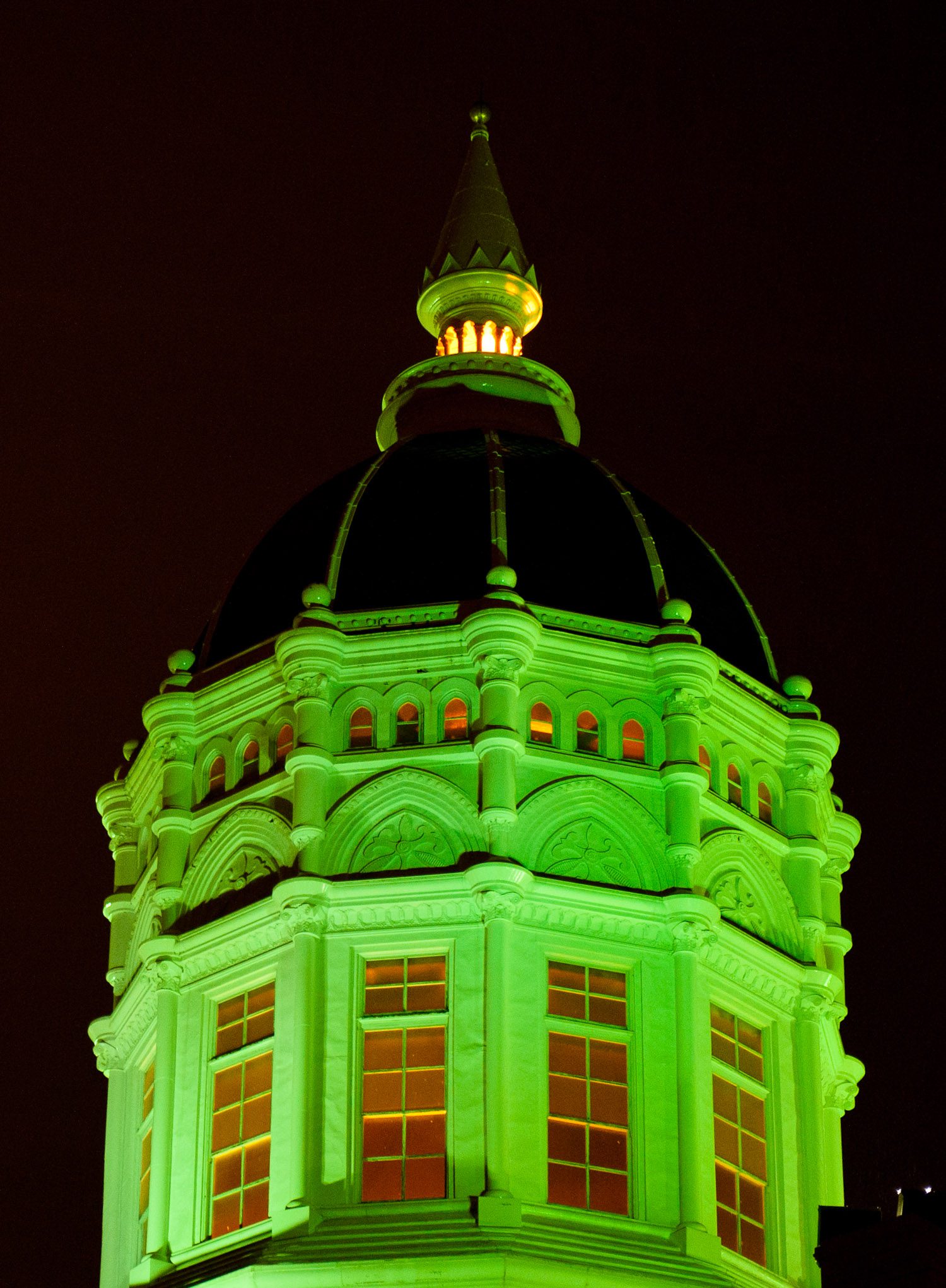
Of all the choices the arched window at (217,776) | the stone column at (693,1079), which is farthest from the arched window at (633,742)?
the arched window at (217,776)

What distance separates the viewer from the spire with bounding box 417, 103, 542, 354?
7719 centimetres

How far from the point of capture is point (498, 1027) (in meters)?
61.1

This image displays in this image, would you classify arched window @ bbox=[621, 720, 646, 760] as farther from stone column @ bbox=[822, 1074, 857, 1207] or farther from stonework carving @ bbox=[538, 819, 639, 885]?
stone column @ bbox=[822, 1074, 857, 1207]

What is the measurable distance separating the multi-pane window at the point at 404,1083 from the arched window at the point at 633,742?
549cm

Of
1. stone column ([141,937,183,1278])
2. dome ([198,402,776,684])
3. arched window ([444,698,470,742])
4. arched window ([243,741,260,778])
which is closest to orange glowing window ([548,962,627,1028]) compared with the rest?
arched window ([444,698,470,742])

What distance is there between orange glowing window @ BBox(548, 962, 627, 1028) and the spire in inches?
716

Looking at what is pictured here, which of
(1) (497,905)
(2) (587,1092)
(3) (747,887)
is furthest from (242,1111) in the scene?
(3) (747,887)

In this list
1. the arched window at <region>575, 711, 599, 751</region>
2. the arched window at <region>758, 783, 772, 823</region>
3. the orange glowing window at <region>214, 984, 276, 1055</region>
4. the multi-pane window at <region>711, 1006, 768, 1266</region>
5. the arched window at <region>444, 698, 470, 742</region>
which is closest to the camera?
the multi-pane window at <region>711, 1006, 768, 1266</region>

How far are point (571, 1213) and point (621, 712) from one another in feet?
32.1

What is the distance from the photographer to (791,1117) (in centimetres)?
6456

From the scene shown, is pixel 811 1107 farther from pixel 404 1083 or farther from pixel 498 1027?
pixel 404 1083

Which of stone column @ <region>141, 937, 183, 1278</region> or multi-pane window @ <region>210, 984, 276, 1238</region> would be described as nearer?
multi-pane window @ <region>210, 984, 276, 1238</region>

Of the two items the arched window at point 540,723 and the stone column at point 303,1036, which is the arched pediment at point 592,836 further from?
the stone column at point 303,1036

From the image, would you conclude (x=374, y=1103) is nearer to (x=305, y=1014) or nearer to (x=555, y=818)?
(x=305, y=1014)
